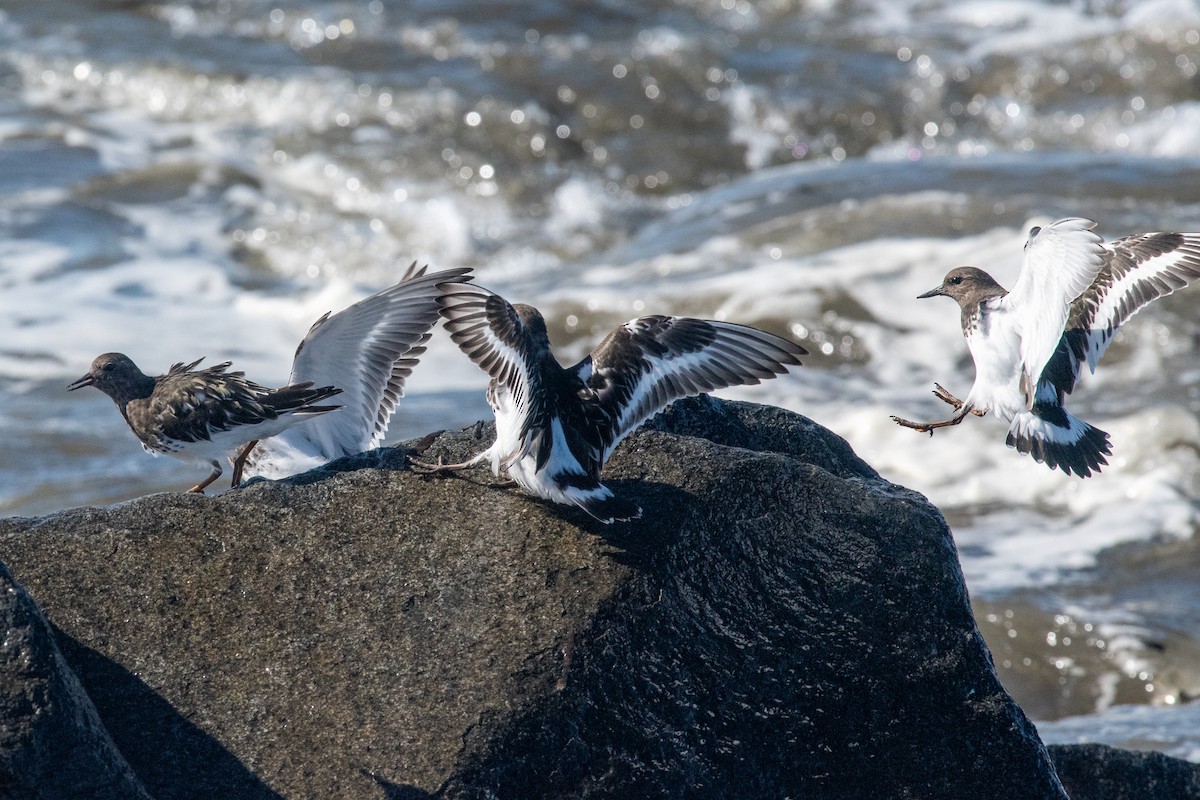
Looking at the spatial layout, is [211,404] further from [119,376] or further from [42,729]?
[42,729]

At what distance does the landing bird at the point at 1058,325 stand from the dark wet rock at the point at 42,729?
132 inches

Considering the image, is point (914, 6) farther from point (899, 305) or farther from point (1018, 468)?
point (1018, 468)

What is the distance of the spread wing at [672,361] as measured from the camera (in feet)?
13.1

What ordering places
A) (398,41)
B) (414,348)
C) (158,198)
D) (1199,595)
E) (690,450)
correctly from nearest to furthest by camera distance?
1. (690,450)
2. (414,348)
3. (1199,595)
4. (158,198)
5. (398,41)

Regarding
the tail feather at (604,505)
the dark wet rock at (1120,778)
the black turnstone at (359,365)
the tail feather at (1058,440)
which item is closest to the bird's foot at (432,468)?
the tail feather at (604,505)

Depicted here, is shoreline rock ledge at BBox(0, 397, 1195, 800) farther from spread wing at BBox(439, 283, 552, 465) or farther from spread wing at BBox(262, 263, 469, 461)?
spread wing at BBox(262, 263, 469, 461)

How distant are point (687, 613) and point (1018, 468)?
5494mm

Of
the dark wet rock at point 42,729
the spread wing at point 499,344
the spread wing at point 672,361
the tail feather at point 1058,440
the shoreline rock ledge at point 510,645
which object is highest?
the tail feather at point 1058,440

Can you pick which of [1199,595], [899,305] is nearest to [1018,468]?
[1199,595]

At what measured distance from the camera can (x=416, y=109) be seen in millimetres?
14625

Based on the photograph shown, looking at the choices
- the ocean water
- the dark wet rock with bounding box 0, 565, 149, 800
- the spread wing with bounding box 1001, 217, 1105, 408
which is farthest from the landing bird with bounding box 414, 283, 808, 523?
the ocean water

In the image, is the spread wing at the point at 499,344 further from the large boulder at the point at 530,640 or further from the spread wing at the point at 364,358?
the spread wing at the point at 364,358

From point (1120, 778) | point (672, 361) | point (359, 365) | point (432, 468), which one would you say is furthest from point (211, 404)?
point (1120, 778)

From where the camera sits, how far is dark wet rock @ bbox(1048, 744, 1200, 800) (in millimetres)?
4215
